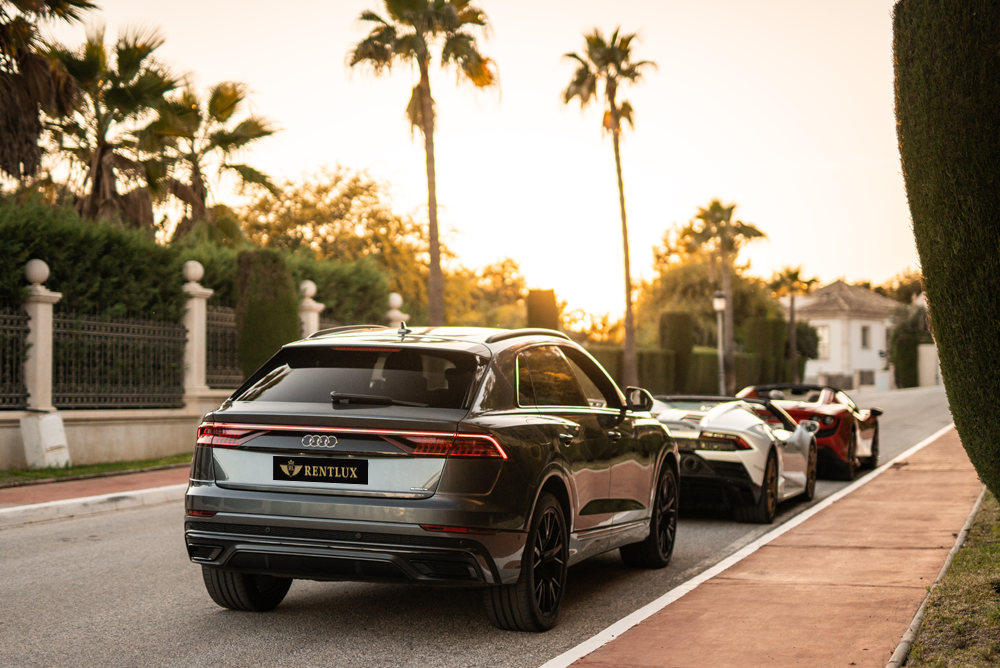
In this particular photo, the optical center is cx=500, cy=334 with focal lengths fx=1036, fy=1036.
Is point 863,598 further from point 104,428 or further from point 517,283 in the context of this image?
point 517,283

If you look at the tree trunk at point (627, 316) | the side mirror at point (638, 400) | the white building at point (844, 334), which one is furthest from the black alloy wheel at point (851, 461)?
the white building at point (844, 334)

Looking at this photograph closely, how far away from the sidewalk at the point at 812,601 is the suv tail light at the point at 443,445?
1190 mm

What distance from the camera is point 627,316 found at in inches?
1446

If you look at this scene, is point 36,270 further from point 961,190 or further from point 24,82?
point 961,190

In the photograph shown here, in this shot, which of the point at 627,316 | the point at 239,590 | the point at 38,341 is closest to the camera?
the point at 239,590

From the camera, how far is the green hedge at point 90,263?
15.8 metres

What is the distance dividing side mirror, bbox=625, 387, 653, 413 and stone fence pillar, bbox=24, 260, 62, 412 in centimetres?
1092

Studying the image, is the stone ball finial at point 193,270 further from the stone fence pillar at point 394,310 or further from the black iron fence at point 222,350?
the stone fence pillar at point 394,310

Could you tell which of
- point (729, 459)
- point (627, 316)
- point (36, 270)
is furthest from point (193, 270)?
point (627, 316)

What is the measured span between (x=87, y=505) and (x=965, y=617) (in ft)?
31.3

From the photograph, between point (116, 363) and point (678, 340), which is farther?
point (678, 340)

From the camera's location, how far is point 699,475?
1059 cm

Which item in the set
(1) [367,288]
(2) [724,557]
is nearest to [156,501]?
(2) [724,557]

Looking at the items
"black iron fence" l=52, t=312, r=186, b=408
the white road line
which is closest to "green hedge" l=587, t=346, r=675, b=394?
"black iron fence" l=52, t=312, r=186, b=408
